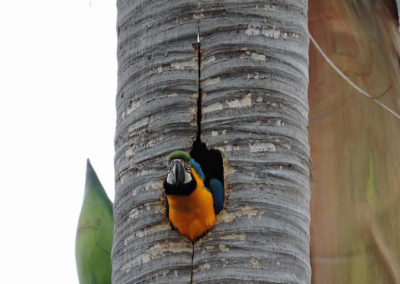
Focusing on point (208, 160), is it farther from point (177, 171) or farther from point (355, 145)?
point (355, 145)

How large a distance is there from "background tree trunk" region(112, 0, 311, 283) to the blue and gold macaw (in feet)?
0.10

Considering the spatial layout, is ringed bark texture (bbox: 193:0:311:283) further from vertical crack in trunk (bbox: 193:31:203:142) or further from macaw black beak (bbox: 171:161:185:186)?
macaw black beak (bbox: 171:161:185:186)

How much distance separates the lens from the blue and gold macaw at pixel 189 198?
3.04 meters

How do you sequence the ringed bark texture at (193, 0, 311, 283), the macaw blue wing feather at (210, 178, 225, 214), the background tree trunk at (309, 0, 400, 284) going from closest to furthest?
the ringed bark texture at (193, 0, 311, 283) → the macaw blue wing feather at (210, 178, 225, 214) → the background tree trunk at (309, 0, 400, 284)

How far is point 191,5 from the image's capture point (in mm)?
3271

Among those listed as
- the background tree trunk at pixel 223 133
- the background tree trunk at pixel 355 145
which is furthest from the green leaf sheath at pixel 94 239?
the background tree trunk at pixel 355 145

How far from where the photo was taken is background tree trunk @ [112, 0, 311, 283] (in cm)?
302

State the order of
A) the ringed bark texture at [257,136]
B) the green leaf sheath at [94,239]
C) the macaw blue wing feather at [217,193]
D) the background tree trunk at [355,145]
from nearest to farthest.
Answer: the ringed bark texture at [257,136], the macaw blue wing feather at [217,193], the green leaf sheath at [94,239], the background tree trunk at [355,145]

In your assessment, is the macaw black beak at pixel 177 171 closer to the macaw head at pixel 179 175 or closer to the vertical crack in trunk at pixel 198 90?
the macaw head at pixel 179 175

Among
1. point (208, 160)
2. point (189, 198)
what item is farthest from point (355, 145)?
point (189, 198)

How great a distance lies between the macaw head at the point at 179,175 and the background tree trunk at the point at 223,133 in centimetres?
5

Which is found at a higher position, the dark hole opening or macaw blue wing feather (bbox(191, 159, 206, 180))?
the dark hole opening

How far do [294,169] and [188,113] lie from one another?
1.10 ft

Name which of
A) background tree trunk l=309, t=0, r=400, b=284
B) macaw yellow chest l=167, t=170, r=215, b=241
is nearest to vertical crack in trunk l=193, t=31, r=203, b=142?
macaw yellow chest l=167, t=170, r=215, b=241
